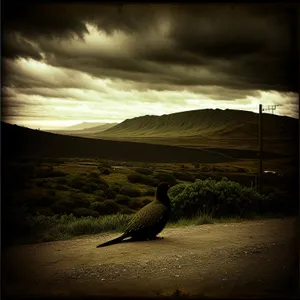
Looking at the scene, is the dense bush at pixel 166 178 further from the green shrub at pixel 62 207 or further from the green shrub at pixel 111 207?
the green shrub at pixel 62 207

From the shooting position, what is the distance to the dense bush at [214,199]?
16.0ft

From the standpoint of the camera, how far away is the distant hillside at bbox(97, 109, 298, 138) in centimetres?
489

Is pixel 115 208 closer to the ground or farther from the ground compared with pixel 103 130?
closer to the ground

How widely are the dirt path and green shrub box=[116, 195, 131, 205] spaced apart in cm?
38

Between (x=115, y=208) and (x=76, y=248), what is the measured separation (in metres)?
0.56

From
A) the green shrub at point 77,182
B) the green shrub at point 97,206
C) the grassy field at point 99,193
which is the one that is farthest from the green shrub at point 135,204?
the green shrub at point 77,182

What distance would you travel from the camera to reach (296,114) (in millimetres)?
4891

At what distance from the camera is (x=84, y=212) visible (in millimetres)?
4820

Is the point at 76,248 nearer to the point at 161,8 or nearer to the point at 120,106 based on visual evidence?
the point at 120,106

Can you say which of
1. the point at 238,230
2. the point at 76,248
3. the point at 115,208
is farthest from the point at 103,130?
the point at 238,230

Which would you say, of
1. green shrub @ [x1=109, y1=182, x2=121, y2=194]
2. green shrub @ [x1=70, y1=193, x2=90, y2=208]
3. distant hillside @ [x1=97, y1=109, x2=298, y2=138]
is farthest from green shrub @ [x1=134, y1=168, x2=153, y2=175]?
green shrub @ [x1=70, y1=193, x2=90, y2=208]

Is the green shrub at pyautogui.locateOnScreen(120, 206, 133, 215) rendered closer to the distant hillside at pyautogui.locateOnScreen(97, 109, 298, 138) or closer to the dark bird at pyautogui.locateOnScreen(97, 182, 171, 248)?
the dark bird at pyautogui.locateOnScreen(97, 182, 171, 248)

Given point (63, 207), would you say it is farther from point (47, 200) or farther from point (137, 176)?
point (137, 176)

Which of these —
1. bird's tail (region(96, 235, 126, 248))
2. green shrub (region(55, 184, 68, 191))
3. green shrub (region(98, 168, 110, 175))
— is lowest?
bird's tail (region(96, 235, 126, 248))
